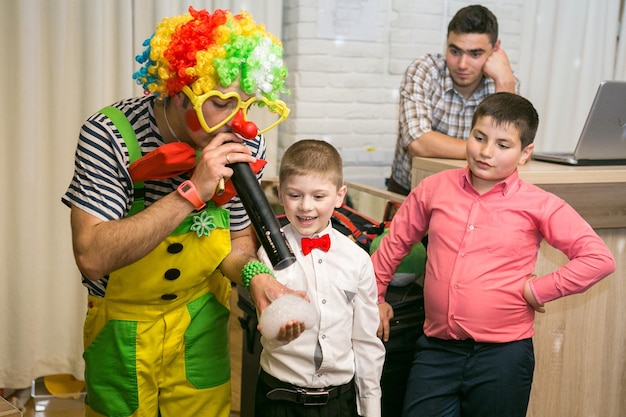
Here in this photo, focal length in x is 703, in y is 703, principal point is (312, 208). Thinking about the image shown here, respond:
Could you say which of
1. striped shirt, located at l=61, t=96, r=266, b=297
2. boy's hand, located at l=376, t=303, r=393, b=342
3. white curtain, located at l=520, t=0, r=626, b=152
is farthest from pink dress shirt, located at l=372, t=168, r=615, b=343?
white curtain, located at l=520, t=0, r=626, b=152

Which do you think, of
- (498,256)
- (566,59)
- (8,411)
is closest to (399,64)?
(566,59)

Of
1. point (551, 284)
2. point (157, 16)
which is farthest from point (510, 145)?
point (157, 16)

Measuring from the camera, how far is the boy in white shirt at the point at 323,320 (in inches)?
67.7

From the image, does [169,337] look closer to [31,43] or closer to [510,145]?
[510,145]

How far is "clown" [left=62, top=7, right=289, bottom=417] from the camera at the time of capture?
4.91 feet

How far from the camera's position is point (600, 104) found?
2.33 m

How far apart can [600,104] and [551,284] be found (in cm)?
75

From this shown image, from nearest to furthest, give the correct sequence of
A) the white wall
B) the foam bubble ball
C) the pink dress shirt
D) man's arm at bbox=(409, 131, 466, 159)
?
the foam bubble ball
the pink dress shirt
man's arm at bbox=(409, 131, 466, 159)
the white wall

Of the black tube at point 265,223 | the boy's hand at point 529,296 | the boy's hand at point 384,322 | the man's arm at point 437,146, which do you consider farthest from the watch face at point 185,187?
the man's arm at point 437,146

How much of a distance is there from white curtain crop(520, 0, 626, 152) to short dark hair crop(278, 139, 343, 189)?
2785mm

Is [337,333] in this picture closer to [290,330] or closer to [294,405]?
[294,405]

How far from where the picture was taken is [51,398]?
3211mm

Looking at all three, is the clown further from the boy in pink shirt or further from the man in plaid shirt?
the man in plaid shirt

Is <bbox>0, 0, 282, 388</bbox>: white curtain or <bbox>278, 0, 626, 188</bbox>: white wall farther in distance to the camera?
<bbox>278, 0, 626, 188</bbox>: white wall
